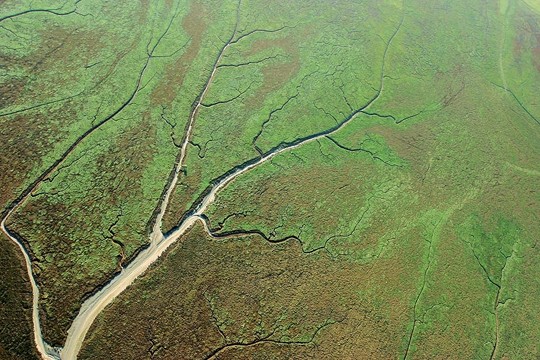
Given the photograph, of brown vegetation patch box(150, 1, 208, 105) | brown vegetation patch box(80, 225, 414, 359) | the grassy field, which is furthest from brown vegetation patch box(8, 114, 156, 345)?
brown vegetation patch box(150, 1, 208, 105)

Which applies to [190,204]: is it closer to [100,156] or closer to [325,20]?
[100,156]

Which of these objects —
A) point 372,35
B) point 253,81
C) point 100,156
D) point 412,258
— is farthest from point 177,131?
point 372,35

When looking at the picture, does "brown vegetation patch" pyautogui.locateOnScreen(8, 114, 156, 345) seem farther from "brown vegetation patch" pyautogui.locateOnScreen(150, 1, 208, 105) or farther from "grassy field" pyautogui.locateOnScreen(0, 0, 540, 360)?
"brown vegetation patch" pyautogui.locateOnScreen(150, 1, 208, 105)

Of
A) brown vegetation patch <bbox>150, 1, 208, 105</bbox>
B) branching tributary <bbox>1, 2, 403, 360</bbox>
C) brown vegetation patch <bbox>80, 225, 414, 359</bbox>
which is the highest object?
brown vegetation patch <bbox>150, 1, 208, 105</bbox>

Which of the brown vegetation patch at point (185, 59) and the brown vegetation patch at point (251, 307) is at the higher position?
the brown vegetation patch at point (185, 59)

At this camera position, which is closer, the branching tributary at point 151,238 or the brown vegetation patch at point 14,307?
the brown vegetation patch at point 14,307

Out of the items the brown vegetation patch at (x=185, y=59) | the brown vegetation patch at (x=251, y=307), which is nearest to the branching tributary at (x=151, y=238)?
the brown vegetation patch at (x=251, y=307)

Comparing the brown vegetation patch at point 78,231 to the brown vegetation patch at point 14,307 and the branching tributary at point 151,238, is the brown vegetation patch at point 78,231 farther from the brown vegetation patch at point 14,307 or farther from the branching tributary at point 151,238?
the brown vegetation patch at point 14,307

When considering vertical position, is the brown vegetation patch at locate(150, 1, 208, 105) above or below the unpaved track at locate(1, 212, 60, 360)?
above
